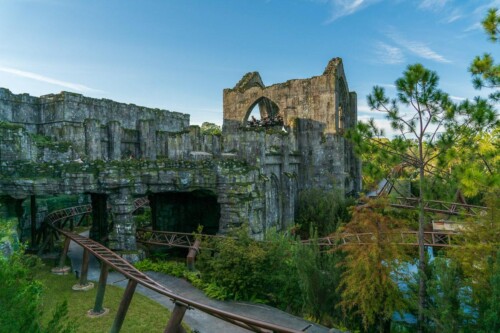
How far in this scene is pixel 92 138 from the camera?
79.0 ft

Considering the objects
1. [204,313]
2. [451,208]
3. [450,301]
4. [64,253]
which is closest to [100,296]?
[204,313]

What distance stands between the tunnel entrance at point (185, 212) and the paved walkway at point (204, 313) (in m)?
5.63

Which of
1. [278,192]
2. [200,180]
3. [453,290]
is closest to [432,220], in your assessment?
[278,192]

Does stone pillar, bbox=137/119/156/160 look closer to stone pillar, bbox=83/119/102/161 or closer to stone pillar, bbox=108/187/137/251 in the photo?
stone pillar, bbox=83/119/102/161

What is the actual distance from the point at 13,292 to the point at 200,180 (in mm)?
12330

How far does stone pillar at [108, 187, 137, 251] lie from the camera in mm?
15805

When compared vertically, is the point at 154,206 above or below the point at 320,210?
above

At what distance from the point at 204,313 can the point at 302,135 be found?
20.9 metres

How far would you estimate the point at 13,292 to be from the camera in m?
5.07

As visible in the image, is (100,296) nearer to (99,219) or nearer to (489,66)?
(99,219)

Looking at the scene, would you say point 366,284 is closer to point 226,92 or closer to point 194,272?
point 194,272

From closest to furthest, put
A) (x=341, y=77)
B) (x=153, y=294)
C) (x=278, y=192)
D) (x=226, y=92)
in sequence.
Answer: (x=153, y=294) < (x=278, y=192) < (x=341, y=77) < (x=226, y=92)

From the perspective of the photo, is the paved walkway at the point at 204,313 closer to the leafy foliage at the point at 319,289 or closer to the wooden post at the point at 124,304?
the leafy foliage at the point at 319,289

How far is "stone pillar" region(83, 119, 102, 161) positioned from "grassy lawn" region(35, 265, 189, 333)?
11511 millimetres
